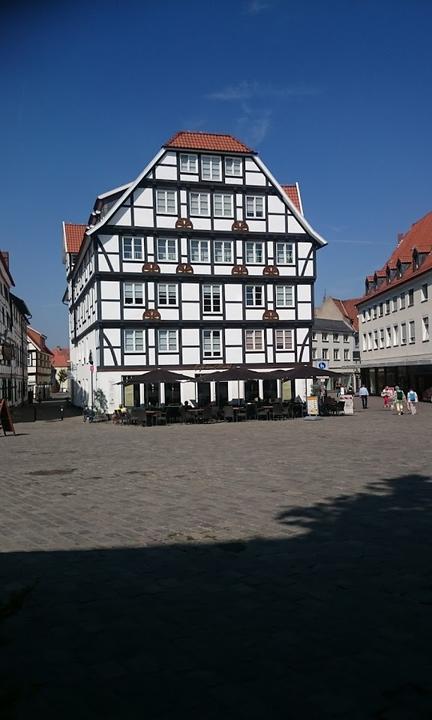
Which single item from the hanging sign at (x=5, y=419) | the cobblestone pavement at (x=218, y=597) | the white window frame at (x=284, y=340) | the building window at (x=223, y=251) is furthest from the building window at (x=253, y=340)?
the cobblestone pavement at (x=218, y=597)

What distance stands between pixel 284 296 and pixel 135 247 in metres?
9.96

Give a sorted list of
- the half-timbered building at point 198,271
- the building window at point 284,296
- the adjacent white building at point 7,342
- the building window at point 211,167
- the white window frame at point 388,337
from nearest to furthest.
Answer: the half-timbered building at point 198,271
the building window at point 211,167
the building window at point 284,296
the adjacent white building at point 7,342
the white window frame at point 388,337

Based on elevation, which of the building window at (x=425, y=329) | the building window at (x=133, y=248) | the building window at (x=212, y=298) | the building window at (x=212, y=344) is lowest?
the building window at (x=212, y=344)

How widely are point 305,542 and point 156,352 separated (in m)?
31.6

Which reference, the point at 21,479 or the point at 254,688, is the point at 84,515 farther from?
the point at 254,688

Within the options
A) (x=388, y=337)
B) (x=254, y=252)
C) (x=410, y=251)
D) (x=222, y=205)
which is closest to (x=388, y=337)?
(x=388, y=337)

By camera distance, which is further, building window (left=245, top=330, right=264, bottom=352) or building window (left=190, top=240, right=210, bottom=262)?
building window (left=245, top=330, right=264, bottom=352)

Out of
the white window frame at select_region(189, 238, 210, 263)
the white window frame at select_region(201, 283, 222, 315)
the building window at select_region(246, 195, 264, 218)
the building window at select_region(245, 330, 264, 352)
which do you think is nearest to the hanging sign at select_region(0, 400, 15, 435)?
the white window frame at select_region(201, 283, 222, 315)

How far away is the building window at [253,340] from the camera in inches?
1587

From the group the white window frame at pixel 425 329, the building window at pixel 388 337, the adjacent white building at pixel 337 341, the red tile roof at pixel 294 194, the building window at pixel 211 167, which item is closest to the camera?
the building window at pixel 211 167

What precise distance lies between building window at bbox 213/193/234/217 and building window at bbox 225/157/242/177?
4.50 ft

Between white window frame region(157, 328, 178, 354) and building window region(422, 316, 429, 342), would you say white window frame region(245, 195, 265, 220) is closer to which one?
white window frame region(157, 328, 178, 354)

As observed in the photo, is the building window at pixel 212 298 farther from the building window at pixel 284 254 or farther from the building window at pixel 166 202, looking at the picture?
the building window at pixel 166 202

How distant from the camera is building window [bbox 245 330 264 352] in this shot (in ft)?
132
